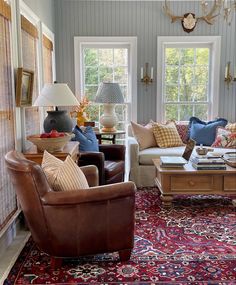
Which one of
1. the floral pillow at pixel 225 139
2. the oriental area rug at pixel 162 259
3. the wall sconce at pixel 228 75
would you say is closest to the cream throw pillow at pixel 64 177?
the oriental area rug at pixel 162 259

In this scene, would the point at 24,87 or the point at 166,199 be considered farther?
the point at 166,199

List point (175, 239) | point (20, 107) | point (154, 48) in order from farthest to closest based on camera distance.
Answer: point (154, 48)
point (20, 107)
point (175, 239)

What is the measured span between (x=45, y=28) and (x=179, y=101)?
8.02 ft

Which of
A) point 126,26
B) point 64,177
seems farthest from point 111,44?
point 64,177

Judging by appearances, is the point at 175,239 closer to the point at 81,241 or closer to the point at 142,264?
the point at 142,264

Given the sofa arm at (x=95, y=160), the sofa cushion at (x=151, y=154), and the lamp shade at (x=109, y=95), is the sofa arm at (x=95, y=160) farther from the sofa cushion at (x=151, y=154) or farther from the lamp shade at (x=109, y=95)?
the lamp shade at (x=109, y=95)

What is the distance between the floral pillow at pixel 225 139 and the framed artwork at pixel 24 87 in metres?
2.71

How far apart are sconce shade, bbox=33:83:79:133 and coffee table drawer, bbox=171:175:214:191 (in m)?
1.27

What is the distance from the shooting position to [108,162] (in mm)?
4012

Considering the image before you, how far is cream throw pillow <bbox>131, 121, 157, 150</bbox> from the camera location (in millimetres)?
4658

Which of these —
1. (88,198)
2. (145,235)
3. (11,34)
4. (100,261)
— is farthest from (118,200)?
(11,34)

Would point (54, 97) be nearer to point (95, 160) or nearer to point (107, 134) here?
point (95, 160)

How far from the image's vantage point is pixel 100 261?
246 centimetres

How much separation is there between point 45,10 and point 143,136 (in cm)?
215
